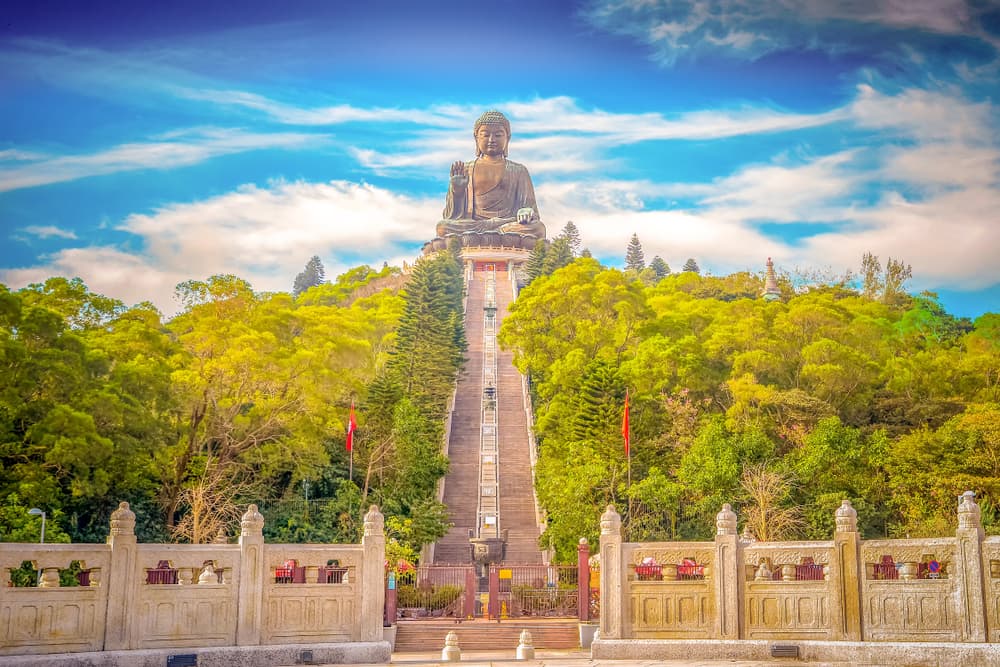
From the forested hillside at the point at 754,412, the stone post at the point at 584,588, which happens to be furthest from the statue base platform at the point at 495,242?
the stone post at the point at 584,588

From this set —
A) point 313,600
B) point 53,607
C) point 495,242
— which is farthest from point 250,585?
point 495,242

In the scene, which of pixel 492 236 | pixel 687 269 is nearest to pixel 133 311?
pixel 492 236

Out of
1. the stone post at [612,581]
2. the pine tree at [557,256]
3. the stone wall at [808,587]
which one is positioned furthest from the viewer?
the pine tree at [557,256]

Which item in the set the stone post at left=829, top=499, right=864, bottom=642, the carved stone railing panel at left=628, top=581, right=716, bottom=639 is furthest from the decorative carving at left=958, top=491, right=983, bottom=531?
the carved stone railing panel at left=628, top=581, right=716, bottom=639

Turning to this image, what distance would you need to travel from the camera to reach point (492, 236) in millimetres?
71500

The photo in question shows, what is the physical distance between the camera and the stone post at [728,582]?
63.5 ft

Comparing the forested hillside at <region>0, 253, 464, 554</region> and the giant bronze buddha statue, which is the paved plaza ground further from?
the giant bronze buddha statue

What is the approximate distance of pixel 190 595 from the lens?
18.9 meters

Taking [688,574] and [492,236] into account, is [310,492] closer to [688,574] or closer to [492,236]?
[688,574]

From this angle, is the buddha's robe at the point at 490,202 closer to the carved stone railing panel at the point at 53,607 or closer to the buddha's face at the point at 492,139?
the buddha's face at the point at 492,139

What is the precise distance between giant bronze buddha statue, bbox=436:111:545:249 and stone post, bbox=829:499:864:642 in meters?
54.1

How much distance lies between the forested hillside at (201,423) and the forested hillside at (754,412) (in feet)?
16.5

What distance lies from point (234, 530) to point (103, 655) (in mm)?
15139

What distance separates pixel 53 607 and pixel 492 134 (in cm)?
5752
